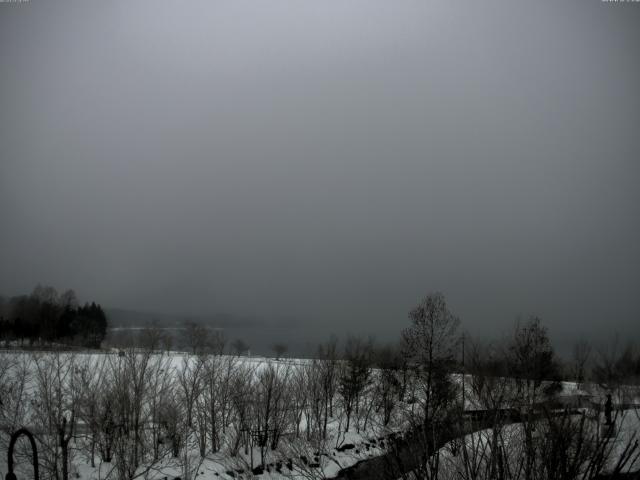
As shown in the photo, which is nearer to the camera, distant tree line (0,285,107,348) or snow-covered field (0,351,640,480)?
snow-covered field (0,351,640,480)

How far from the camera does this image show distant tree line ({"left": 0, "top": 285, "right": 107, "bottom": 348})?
79.6 meters

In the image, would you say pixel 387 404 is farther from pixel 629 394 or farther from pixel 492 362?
pixel 629 394

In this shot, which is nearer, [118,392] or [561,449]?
[561,449]

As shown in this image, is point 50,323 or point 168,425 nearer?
point 168,425

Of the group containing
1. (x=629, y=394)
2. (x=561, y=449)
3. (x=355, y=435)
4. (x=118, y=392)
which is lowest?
(x=355, y=435)

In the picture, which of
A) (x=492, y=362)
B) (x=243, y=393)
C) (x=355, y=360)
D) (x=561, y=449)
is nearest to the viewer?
(x=561, y=449)

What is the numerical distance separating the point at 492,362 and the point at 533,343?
8621 mm

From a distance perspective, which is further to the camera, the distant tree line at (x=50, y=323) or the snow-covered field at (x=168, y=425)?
the distant tree line at (x=50, y=323)

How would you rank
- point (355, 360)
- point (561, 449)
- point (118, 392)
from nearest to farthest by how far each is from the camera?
point (561, 449), point (118, 392), point (355, 360)

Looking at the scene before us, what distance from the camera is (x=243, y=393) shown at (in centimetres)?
3384

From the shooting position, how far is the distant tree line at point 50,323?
7962cm

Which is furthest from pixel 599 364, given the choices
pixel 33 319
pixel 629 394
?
pixel 33 319

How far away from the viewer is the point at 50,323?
82.2 meters

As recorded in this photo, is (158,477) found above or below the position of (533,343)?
below
